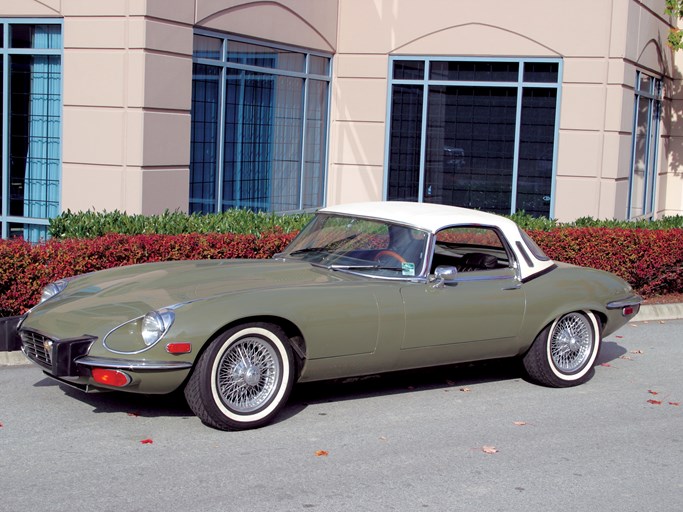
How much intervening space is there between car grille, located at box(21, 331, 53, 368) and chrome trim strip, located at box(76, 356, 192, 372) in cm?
37

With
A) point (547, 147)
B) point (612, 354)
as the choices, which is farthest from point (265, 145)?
point (612, 354)

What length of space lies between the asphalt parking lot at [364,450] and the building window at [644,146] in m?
9.15

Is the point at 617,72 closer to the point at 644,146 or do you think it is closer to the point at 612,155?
the point at 612,155

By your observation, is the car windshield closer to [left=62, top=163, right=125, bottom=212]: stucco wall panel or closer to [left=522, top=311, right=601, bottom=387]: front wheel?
[left=522, top=311, right=601, bottom=387]: front wheel

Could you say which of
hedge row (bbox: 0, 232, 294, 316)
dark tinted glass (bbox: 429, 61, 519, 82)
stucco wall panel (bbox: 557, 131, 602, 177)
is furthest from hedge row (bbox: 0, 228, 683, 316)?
dark tinted glass (bbox: 429, 61, 519, 82)

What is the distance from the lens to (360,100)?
1547cm

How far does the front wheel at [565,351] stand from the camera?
773 centimetres

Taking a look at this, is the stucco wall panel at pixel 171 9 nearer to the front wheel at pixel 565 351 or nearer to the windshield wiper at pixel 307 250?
the windshield wiper at pixel 307 250

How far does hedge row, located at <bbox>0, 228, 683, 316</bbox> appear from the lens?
28.0 feet

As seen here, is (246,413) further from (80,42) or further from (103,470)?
(80,42)

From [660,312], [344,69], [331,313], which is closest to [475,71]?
[344,69]

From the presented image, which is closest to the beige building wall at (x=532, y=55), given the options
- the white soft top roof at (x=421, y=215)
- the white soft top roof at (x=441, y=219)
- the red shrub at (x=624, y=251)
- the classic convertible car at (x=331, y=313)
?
the red shrub at (x=624, y=251)

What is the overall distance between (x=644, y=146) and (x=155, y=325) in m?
13.0

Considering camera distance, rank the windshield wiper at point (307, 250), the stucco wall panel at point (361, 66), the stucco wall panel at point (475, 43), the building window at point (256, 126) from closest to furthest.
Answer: the windshield wiper at point (307, 250) < the building window at point (256, 126) < the stucco wall panel at point (475, 43) < the stucco wall panel at point (361, 66)
